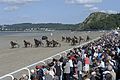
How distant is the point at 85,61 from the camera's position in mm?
18125

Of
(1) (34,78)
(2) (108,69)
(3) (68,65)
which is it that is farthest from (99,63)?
(1) (34,78)

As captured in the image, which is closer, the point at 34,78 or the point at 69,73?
the point at 34,78

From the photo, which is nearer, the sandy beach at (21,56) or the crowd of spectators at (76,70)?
the crowd of spectators at (76,70)

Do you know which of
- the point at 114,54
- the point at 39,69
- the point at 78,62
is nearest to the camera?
the point at 39,69

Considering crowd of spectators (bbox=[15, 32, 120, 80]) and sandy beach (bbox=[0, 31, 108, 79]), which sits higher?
crowd of spectators (bbox=[15, 32, 120, 80])

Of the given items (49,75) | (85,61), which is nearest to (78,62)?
(85,61)

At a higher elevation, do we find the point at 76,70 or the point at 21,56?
the point at 76,70

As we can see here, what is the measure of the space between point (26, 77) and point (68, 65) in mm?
2930

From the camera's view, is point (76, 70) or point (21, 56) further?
point (21, 56)

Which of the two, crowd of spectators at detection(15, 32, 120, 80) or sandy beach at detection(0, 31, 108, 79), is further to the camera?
sandy beach at detection(0, 31, 108, 79)

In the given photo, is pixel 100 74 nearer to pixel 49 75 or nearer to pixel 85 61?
pixel 49 75

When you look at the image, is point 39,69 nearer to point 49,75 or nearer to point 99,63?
point 49,75

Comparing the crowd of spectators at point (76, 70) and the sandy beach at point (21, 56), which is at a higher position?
the crowd of spectators at point (76, 70)

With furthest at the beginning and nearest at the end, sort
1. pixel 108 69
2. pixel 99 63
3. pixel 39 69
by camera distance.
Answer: pixel 99 63, pixel 39 69, pixel 108 69
